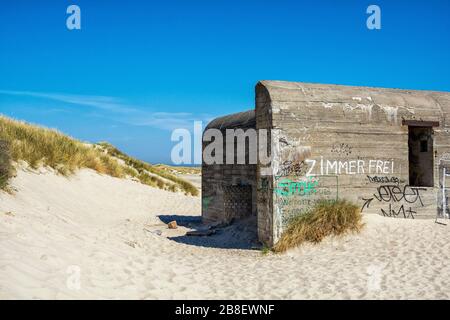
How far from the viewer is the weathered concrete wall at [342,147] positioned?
9.46 meters

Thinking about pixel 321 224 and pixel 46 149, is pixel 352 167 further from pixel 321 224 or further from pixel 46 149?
pixel 46 149

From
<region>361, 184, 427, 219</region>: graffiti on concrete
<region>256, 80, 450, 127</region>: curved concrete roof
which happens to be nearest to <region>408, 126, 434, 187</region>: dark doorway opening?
<region>256, 80, 450, 127</region>: curved concrete roof

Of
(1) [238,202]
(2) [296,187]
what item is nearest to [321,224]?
(2) [296,187]

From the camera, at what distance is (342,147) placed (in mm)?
10023

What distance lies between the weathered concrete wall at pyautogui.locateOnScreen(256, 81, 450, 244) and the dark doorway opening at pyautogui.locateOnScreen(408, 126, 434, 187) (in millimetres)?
171

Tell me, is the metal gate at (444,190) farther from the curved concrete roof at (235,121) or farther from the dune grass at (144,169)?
the dune grass at (144,169)

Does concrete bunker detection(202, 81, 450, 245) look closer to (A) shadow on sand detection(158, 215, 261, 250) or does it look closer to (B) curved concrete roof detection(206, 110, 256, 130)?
(B) curved concrete roof detection(206, 110, 256, 130)

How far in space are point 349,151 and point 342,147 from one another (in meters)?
0.20

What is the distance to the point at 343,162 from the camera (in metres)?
10.0

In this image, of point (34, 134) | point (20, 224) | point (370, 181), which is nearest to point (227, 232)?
point (370, 181)
